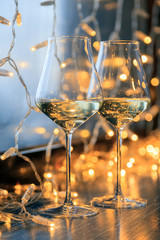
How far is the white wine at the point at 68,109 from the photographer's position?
2.55 feet

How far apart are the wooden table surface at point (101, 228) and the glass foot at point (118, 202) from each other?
0.03 metres

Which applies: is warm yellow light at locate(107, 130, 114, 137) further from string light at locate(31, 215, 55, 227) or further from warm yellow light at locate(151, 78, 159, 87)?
string light at locate(31, 215, 55, 227)

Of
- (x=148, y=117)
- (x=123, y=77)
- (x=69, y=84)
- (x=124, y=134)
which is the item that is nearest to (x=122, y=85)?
(x=123, y=77)

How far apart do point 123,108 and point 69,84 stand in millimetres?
174

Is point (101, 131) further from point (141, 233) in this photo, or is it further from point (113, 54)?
point (141, 233)

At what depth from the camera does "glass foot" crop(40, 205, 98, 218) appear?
2.62 feet

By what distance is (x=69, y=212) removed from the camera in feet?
2.66

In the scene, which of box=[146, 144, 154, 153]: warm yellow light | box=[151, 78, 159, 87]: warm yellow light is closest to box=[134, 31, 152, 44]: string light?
box=[151, 78, 159, 87]: warm yellow light

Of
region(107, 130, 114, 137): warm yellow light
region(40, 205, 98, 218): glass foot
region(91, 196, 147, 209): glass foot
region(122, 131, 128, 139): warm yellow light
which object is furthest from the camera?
region(122, 131, 128, 139): warm yellow light

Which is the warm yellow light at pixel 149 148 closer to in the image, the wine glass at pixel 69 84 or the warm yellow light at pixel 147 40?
the warm yellow light at pixel 147 40

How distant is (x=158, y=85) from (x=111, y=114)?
989 mm

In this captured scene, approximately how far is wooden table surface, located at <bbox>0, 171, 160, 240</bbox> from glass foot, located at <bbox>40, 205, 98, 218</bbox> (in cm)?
2

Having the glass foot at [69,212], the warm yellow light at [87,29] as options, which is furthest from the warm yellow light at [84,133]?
the glass foot at [69,212]

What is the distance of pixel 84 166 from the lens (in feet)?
4.48
